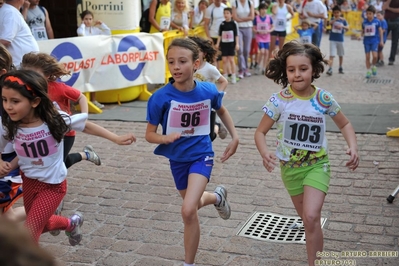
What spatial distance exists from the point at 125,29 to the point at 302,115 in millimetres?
7872

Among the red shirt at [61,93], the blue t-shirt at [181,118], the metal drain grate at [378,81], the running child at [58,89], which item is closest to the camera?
the blue t-shirt at [181,118]

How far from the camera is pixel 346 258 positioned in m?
4.39

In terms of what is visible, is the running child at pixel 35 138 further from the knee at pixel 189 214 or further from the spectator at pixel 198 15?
the spectator at pixel 198 15

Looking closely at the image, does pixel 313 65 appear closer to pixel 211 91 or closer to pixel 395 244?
pixel 211 91

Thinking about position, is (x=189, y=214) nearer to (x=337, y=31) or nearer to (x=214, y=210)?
(x=214, y=210)

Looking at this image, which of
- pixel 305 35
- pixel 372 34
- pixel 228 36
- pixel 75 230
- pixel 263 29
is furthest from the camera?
pixel 263 29

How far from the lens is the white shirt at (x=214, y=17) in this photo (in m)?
14.4

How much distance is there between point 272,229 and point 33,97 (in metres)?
2.33

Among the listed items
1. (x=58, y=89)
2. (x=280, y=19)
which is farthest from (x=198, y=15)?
(x=58, y=89)

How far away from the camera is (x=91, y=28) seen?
11.0m

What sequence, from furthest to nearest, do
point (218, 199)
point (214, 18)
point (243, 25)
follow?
point (243, 25) < point (214, 18) < point (218, 199)

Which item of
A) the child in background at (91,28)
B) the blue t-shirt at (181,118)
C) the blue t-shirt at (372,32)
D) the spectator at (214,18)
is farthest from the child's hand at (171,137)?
the blue t-shirt at (372,32)

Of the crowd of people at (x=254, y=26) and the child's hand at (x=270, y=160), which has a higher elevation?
the child's hand at (x=270, y=160)

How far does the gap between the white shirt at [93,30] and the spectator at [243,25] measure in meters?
4.73
